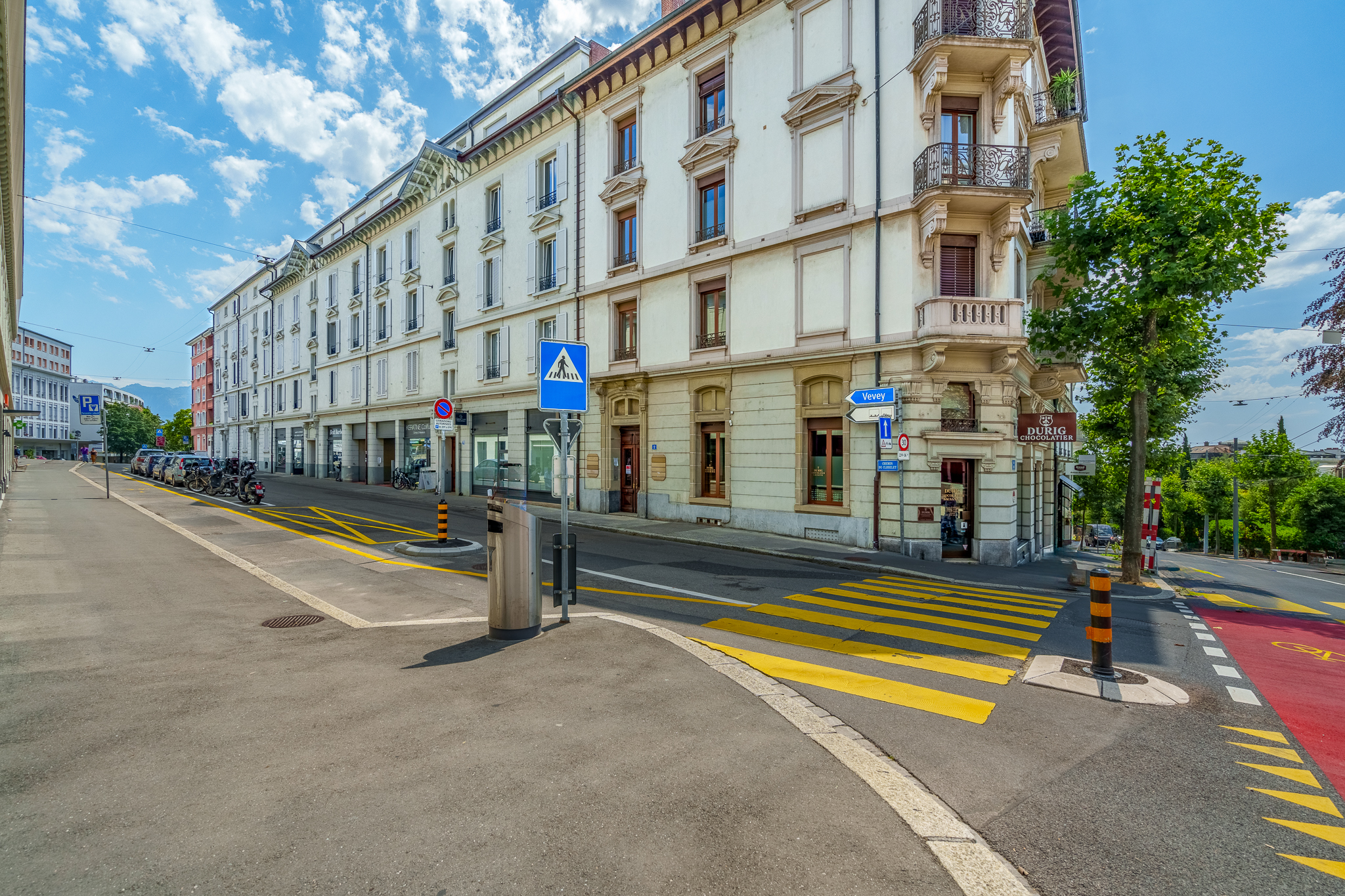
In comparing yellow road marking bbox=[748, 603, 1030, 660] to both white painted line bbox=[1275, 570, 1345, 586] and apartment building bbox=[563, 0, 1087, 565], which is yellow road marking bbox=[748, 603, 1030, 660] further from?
white painted line bbox=[1275, 570, 1345, 586]

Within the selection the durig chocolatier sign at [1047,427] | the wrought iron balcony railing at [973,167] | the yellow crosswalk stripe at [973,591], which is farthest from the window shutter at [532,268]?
the yellow crosswalk stripe at [973,591]

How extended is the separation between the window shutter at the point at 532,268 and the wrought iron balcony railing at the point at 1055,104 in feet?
60.1

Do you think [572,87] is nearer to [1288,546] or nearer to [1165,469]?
[1165,469]

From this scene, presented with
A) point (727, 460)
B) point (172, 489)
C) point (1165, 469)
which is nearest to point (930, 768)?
point (727, 460)

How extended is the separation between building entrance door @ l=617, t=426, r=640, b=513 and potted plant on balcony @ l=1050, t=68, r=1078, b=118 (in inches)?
633

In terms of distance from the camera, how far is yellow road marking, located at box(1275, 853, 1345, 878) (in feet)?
9.90

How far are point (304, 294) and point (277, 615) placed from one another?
149ft

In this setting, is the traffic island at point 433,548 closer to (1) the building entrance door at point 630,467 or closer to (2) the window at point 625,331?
(1) the building entrance door at point 630,467

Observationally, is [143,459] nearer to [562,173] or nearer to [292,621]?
[562,173]

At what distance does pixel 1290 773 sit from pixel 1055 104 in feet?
65.2

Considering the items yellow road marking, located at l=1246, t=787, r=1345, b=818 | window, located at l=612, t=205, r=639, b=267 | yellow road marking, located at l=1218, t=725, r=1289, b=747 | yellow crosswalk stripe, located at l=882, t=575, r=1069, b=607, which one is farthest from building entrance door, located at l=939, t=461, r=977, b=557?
window, located at l=612, t=205, r=639, b=267

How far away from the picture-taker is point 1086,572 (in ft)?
40.8

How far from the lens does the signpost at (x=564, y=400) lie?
723 cm

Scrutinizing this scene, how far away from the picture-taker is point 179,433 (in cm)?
8119
